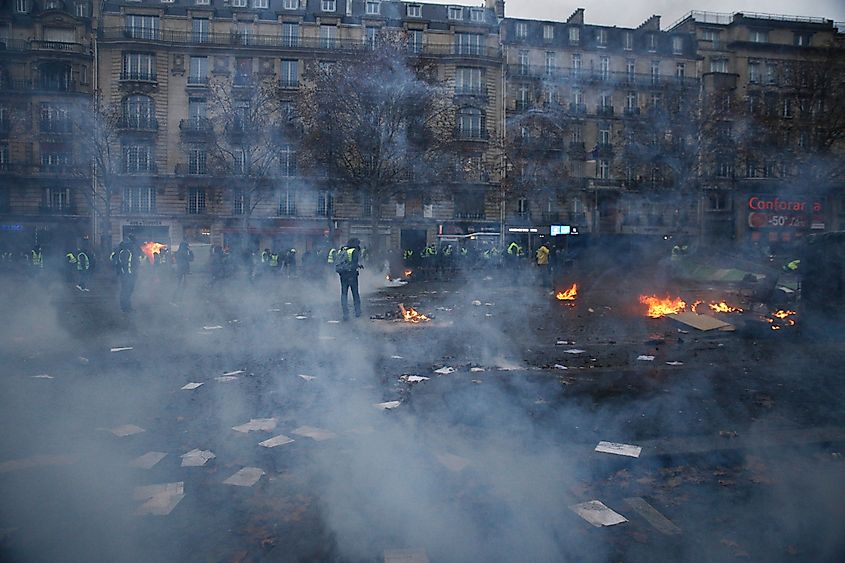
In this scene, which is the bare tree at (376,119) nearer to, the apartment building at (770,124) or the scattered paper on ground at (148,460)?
the apartment building at (770,124)

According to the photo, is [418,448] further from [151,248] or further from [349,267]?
[151,248]

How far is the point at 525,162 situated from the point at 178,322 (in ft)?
38.0

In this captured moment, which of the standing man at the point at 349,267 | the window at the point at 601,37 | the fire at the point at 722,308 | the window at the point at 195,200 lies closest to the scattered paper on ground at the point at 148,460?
the standing man at the point at 349,267

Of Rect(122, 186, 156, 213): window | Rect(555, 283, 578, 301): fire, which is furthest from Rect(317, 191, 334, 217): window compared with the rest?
Rect(555, 283, 578, 301): fire

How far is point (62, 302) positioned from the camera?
36.9 ft

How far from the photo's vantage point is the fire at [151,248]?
1905 cm

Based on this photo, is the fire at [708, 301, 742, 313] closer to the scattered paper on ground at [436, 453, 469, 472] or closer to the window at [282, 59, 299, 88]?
the scattered paper on ground at [436, 453, 469, 472]

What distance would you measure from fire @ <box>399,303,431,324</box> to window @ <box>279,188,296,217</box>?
7.17 m

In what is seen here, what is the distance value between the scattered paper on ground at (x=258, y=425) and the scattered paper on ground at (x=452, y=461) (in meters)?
1.20

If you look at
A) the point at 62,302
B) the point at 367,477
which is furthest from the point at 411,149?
the point at 367,477

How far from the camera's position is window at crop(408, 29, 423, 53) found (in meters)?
17.4

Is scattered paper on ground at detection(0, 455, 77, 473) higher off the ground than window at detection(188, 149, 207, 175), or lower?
lower

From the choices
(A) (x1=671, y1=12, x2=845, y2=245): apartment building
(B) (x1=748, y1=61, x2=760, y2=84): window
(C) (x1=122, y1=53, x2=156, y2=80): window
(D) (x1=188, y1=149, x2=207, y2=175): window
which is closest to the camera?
(A) (x1=671, y1=12, x2=845, y2=245): apartment building

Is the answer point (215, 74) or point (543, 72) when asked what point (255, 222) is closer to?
point (215, 74)
